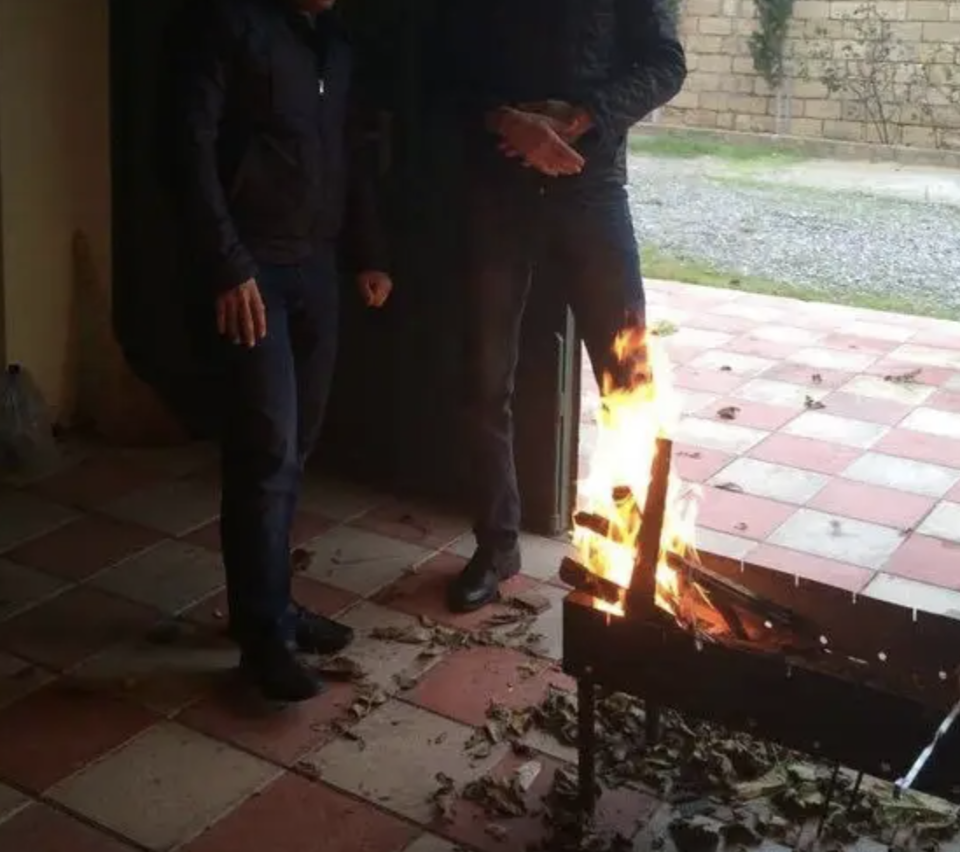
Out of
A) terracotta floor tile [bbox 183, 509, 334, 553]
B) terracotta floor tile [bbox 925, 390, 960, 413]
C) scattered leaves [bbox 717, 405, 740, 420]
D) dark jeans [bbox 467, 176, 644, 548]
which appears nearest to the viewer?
dark jeans [bbox 467, 176, 644, 548]

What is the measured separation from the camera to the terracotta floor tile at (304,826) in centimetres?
222

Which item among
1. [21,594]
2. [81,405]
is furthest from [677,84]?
[81,405]

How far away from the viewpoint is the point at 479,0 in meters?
2.74

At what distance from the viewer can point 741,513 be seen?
3.69 metres

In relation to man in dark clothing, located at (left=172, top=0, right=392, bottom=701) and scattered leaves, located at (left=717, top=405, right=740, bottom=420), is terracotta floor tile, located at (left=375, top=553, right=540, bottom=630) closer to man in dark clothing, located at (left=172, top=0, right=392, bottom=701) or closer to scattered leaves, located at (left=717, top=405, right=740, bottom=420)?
man in dark clothing, located at (left=172, top=0, right=392, bottom=701)

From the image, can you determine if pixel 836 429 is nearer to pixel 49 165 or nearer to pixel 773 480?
pixel 773 480

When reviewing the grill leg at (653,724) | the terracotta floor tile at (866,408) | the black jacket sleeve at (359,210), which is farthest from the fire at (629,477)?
the terracotta floor tile at (866,408)

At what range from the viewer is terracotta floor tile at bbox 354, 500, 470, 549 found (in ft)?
11.2

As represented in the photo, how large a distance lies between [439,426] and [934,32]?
6545 mm

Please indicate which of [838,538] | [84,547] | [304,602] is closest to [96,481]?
[84,547]

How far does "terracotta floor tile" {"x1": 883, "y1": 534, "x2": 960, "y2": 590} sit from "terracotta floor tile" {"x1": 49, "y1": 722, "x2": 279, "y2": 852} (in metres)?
1.69

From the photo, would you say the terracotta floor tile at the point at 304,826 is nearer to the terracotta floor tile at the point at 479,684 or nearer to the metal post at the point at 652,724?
the terracotta floor tile at the point at 479,684

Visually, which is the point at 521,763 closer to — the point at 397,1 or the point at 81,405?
the point at 397,1

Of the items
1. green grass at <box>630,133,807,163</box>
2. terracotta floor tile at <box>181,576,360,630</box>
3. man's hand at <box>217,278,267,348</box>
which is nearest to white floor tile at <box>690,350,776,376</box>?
terracotta floor tile at <box>181,576,360,630</box>
